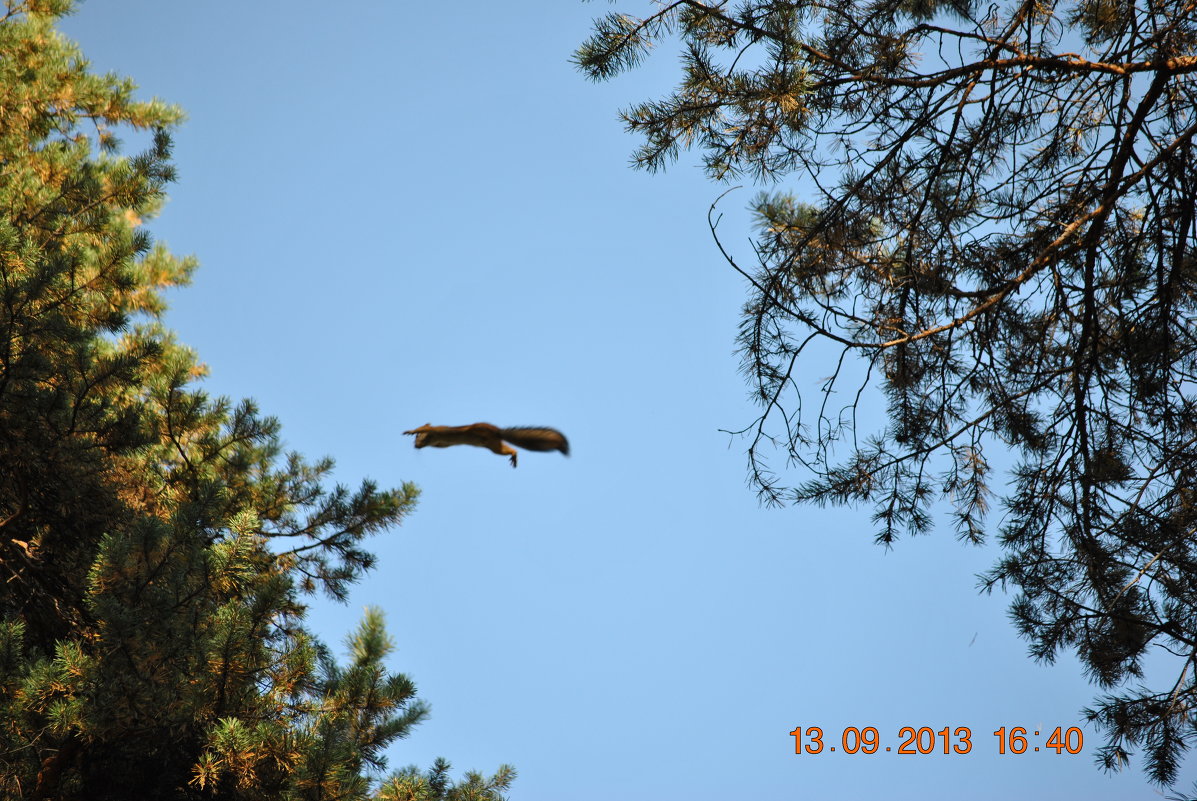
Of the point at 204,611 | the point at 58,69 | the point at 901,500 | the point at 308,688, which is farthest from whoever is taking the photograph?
the point at 58,69

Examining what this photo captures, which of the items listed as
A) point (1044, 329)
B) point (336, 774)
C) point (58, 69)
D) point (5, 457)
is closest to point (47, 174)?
point (58, 69)

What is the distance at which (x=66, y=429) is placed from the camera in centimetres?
418

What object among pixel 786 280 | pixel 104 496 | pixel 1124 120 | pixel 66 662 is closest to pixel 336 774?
pixel 66 662

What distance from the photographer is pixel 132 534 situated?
311cm

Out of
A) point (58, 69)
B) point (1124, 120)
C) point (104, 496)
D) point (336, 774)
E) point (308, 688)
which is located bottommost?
point (336, 774)

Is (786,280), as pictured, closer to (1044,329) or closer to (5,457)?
(1044,329)

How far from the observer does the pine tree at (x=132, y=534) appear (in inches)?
118

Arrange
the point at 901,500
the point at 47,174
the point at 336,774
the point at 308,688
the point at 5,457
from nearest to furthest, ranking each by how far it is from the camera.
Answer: the point at 336,774 < the point at 308,688 < the point at 901,500 < the point at 5,457 < the point at 47,174

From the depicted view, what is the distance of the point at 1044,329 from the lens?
3.61 m

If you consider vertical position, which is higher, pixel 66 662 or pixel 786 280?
pixel 786 280

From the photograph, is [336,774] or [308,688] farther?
[308,688]

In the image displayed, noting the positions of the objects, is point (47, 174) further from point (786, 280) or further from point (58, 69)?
point (786, 280)

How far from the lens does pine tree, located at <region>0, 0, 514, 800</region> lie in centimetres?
301

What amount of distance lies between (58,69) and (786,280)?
5455mm
